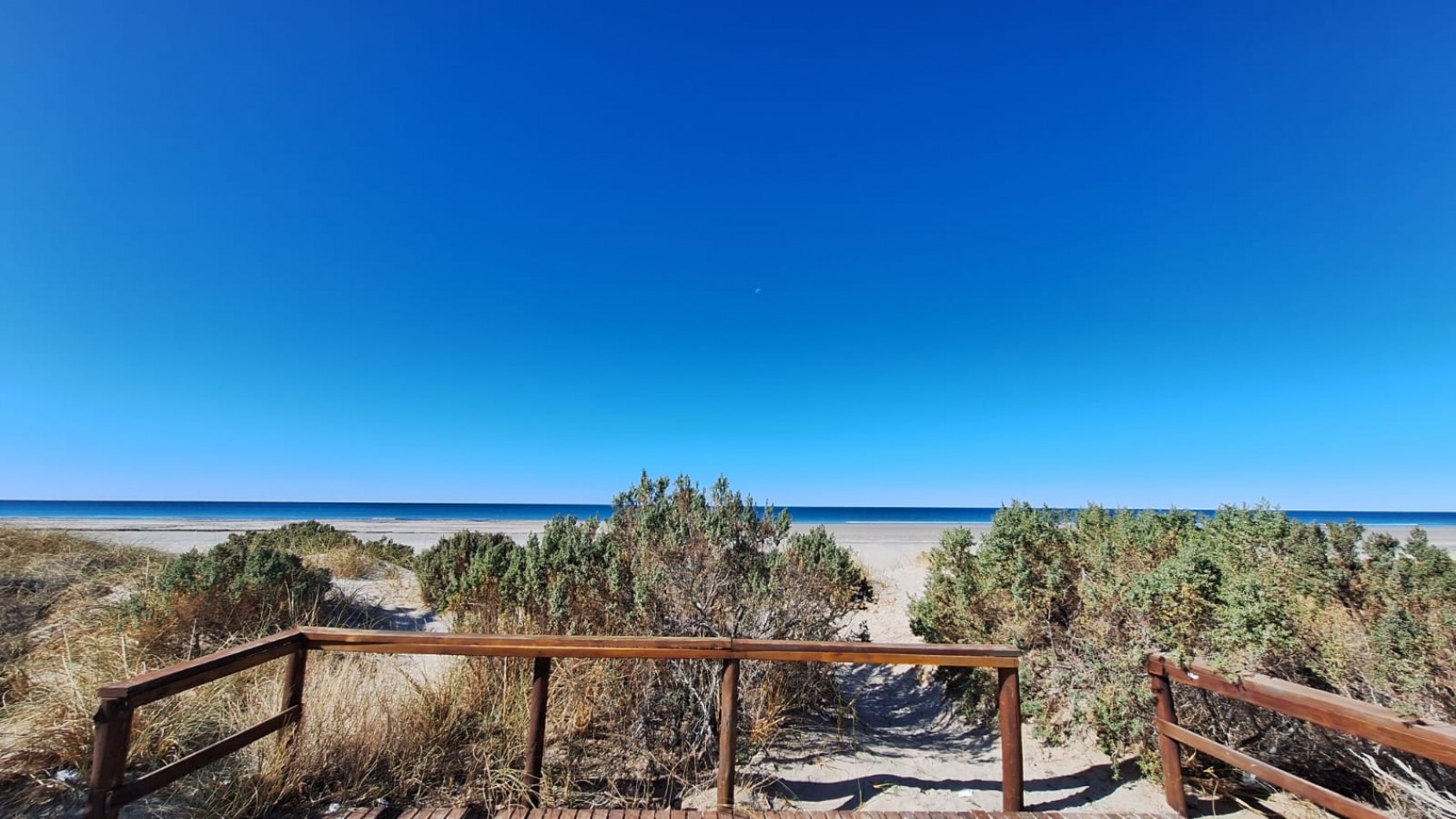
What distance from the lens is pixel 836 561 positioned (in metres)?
6.86

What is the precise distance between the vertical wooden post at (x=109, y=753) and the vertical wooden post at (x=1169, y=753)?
5.58 metres

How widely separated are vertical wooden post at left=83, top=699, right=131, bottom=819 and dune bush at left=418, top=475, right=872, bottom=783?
2.47 m

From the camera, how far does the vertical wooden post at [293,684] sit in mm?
3578

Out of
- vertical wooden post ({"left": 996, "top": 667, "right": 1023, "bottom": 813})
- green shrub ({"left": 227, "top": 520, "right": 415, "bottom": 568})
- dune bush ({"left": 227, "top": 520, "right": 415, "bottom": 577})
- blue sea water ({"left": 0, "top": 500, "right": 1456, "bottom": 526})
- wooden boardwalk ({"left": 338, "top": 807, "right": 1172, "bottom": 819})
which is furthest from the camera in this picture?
blue sea water ({"left": 0, "top": 500, "right": 1456, "bottom": 526})

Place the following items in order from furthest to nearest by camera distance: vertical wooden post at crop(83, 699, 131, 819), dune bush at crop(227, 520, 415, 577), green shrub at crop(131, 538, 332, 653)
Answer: dune bush at crop(227, 520, 415, 577)
green shrub at crop(131, 538, 332, 653)
vertical wooden post at crop(83, 699, 131, 819)

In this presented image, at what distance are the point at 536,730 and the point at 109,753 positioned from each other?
1.93m

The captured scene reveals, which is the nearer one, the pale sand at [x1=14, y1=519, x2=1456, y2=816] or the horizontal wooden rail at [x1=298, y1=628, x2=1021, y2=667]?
the horizontal wooden rail at [x1=298, y1=628, x2=1021, y2=667]

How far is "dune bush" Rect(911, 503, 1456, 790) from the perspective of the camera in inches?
143

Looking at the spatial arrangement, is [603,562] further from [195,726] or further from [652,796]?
[195,726]

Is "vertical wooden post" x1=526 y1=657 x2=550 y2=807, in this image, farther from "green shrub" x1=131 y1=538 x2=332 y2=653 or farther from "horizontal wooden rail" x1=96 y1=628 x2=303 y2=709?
"green shrub" x1=131 y1=538 x2=332 y2=653

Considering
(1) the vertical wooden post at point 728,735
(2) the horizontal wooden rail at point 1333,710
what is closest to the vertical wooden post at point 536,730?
(1) the vertical wooden post at point 728,735

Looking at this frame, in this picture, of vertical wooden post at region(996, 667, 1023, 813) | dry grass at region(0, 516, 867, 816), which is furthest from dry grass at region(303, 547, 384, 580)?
vertical wooden post at region(996, 667, 1023, 813)

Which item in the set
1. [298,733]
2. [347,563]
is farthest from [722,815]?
[347,563]

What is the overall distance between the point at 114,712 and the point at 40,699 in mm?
2515
